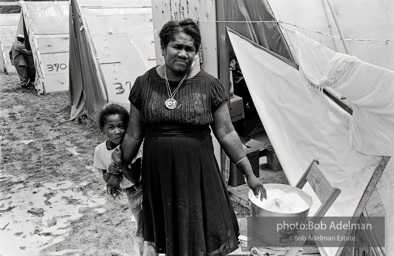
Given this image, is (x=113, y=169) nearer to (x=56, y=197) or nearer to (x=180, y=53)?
(x=180, y=53)

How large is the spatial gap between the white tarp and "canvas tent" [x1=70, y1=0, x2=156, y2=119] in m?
3.31

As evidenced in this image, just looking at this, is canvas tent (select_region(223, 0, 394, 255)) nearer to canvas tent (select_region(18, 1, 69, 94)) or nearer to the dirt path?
the dirt path

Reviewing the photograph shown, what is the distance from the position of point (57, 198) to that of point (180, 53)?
3.27 meters

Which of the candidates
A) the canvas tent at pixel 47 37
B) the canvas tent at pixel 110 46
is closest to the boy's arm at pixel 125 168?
the canvas tent at pixel 110 46

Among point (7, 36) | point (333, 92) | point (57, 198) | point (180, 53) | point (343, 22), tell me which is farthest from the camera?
point (7, 36)

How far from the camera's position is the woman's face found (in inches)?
83.2

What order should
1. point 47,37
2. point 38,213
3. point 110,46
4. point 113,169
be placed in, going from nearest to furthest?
point 113,169 → point 38,213 → point 110,46 → point 47,37

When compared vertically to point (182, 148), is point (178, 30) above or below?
above

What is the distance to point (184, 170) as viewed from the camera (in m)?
2.19

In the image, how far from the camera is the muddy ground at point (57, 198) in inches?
141

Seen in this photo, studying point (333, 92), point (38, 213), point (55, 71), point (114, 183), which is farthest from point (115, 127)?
point (55, 71)

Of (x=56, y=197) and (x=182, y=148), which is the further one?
(x=56, y=197)

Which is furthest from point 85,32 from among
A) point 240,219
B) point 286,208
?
point 286,208

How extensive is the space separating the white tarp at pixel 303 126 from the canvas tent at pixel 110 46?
3.31 metres
